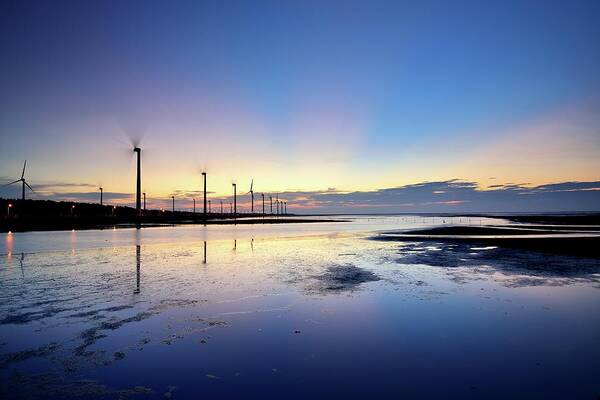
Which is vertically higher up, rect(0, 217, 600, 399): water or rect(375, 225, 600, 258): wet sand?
rect(0, 217, 600, 399): water

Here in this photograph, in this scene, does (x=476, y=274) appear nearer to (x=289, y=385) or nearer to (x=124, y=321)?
(x=289, y=385)

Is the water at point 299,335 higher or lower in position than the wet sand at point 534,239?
higher

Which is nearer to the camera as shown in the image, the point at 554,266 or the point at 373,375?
the point at 373,375

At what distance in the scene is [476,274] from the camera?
1556 cm

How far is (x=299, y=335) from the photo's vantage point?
7879 mm

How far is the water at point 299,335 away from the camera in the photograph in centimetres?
556

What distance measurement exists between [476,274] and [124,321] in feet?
45.0

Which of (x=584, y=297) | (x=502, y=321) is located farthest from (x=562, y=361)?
(x=584, y=297)

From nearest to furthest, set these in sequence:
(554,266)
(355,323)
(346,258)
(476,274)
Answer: (355,323), (476,274), (554,266), (346,258)

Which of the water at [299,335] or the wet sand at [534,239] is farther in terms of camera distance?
the wet sand at [534,239]

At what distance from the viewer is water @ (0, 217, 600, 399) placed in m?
5.56

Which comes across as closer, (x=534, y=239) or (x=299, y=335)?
(x=299, y=335)

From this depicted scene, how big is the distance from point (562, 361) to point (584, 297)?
21.1ft

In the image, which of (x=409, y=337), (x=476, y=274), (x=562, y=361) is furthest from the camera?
(x=476, y=274)
